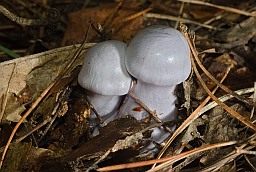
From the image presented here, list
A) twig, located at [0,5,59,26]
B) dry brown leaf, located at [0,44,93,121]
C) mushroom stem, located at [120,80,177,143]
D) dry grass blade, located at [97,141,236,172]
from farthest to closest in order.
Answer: twig, located at [0,5,59,26] → dry brown leaf, located at [0,44,93,121] → mushroom stem, located at [120,80,177,143] → dry grass blade, located at [97,141,236,172]

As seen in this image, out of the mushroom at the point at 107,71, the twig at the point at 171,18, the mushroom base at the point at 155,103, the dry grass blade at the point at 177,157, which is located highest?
the twig at the point at 171,18

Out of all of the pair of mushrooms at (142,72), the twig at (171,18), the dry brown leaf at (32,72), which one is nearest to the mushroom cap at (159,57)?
the pair of mushrooms at (142,72)

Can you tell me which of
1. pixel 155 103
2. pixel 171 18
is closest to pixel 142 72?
pixel 155 103

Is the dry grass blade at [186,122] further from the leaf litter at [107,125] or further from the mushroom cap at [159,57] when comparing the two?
the mushroom cap at [159,57]

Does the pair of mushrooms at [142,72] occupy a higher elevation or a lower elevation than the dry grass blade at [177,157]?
higher

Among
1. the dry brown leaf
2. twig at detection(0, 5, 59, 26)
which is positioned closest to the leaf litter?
the dry brown leaf

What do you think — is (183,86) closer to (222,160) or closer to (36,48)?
(222,160)

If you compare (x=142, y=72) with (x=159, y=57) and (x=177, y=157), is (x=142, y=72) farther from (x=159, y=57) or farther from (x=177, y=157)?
(x=177, y=157)

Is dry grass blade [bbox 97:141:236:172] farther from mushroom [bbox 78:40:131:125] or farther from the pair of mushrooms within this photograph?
mushroom [bbox 78:40:131:125]

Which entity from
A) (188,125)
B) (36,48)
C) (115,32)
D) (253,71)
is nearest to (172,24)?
(115,32)
